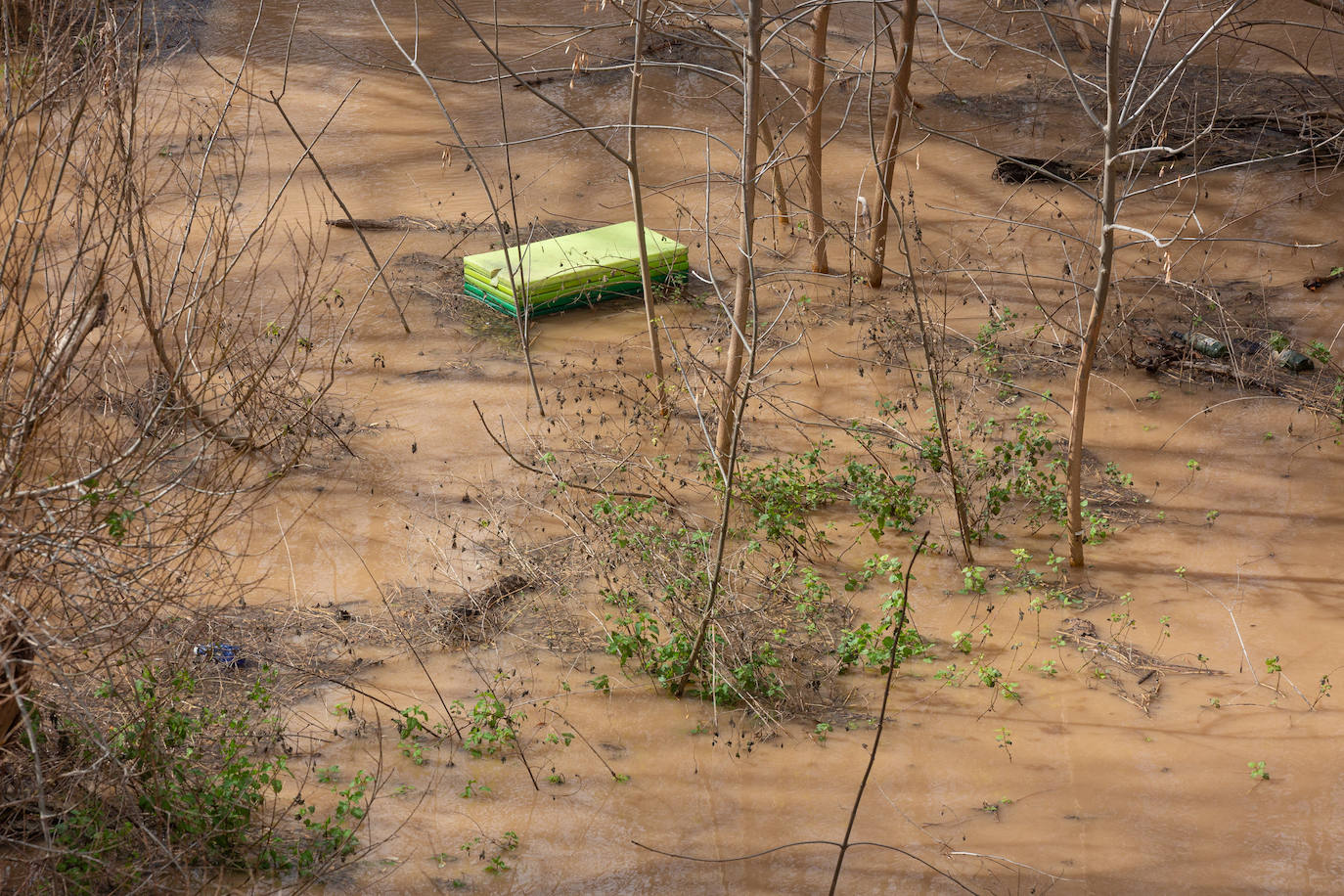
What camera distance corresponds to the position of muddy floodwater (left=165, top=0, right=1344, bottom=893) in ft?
17.1

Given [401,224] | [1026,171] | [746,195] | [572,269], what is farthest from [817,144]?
[401,224]

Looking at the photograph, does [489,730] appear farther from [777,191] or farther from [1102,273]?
[777,191]

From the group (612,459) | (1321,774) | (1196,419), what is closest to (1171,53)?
(1196,419)

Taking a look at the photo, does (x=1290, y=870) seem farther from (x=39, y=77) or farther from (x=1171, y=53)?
(x=1171, y=53)

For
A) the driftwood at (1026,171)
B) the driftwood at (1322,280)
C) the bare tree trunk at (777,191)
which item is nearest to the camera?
the bare tree trunk at (777,191)

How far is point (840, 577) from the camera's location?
688 cm

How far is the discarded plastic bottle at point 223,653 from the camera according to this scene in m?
5.88

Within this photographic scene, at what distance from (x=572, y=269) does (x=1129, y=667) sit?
16.6ft

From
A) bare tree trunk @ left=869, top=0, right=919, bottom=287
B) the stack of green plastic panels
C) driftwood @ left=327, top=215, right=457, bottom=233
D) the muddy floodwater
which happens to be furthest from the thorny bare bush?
driftwood @ left=327, top=215, right=457, bottom=233

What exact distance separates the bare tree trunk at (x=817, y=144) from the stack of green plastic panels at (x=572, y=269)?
3.43ft

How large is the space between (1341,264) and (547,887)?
A: 8370mm

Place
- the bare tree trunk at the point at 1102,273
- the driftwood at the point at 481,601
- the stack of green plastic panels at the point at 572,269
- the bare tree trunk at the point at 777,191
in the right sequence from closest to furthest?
1. the bare tree trunk at the point at 1102,273
2. the driftwood at the point at 481,601
3. the bare tree trunk at the point at 777,191
4. the stack of green plastic panels at the point at 572,269

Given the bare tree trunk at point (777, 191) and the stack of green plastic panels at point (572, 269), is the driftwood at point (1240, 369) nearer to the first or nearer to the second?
the bare tree trunk at point (777, 191)

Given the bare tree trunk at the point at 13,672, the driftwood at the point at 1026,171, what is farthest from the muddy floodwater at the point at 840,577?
the bare tree trunk at the point at 13,672
